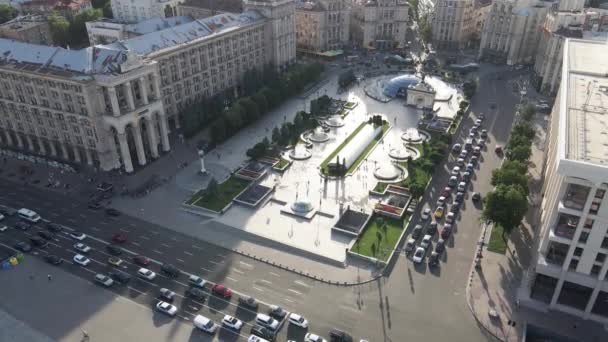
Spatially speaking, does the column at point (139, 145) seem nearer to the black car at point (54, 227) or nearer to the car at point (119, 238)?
the black car at point (54, 227)

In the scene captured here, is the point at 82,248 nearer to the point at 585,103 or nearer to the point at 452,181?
the point at 452,181

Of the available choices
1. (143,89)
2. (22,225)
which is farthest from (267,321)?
(143,89)

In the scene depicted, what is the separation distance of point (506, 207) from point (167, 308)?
65.9m

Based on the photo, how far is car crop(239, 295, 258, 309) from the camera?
82.8 metres

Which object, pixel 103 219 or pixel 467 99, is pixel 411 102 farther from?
pixel 103 219

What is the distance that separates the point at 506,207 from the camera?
91062 mm

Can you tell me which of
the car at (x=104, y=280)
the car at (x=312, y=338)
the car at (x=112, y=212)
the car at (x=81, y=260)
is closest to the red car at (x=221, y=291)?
the car at (x=312, y=338)

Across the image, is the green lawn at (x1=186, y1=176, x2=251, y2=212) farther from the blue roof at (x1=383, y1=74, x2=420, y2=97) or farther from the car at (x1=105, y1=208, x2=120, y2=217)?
the blue roof at (x1=383, y1=74, x2=420, y2=97)

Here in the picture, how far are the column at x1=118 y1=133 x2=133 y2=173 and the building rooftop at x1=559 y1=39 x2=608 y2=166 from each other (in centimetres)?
9914

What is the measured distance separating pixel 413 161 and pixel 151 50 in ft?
275

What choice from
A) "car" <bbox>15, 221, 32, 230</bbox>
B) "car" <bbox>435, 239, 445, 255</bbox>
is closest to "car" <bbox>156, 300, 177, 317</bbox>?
"car" <bbox>15, 221, 32, 230</bbox>

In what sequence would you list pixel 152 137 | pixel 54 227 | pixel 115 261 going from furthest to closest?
pixel 152 137, pixel 54 227, pixel 115 261

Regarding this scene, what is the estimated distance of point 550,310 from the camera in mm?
80500

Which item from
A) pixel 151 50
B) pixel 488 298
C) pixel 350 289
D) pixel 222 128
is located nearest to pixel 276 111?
pixel 222 128
